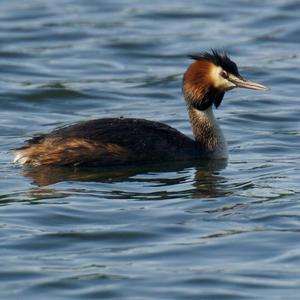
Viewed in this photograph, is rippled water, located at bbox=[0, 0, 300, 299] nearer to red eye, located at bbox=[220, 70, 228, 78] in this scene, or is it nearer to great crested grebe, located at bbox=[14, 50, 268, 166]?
great crested grebe, located at bbox=[14, 50, 268, 166]

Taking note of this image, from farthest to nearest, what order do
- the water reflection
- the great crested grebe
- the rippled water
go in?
the great crested grebe
the water reflection
the rippled water

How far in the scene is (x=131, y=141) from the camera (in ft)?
41.5

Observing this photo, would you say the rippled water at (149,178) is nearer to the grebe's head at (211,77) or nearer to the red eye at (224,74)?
the grebe's head at (211,77)

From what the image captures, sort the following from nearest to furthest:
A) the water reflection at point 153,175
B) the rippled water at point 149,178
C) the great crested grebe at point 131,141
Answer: the rippled water at point 149,178 → the water reflection at point 153,175 → the great crested grebe at point 131,141

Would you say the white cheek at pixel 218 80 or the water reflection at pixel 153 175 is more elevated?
the white cheek at pixel 218 80

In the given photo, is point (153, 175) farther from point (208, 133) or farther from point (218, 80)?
point (218, 80)

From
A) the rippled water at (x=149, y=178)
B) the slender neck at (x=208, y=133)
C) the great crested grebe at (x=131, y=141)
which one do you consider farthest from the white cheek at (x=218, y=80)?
the rippled water at (x=149, y=178)

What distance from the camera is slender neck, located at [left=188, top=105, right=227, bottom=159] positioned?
1324cm

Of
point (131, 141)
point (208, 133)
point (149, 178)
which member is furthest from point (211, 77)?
point (149, 178)

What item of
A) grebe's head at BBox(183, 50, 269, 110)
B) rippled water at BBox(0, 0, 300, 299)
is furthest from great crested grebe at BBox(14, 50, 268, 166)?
rippled water at BBox(0, 0, 300, 299)

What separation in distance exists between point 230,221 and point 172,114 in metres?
5.18

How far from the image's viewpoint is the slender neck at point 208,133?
13242 millimetres

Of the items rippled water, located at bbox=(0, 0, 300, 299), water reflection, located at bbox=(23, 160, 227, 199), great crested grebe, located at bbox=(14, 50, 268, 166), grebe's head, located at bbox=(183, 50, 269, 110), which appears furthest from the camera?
grebe's head, located at bbox=(183, 50, 269, 110)

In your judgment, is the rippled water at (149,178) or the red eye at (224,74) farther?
the red eye at (224,74)
